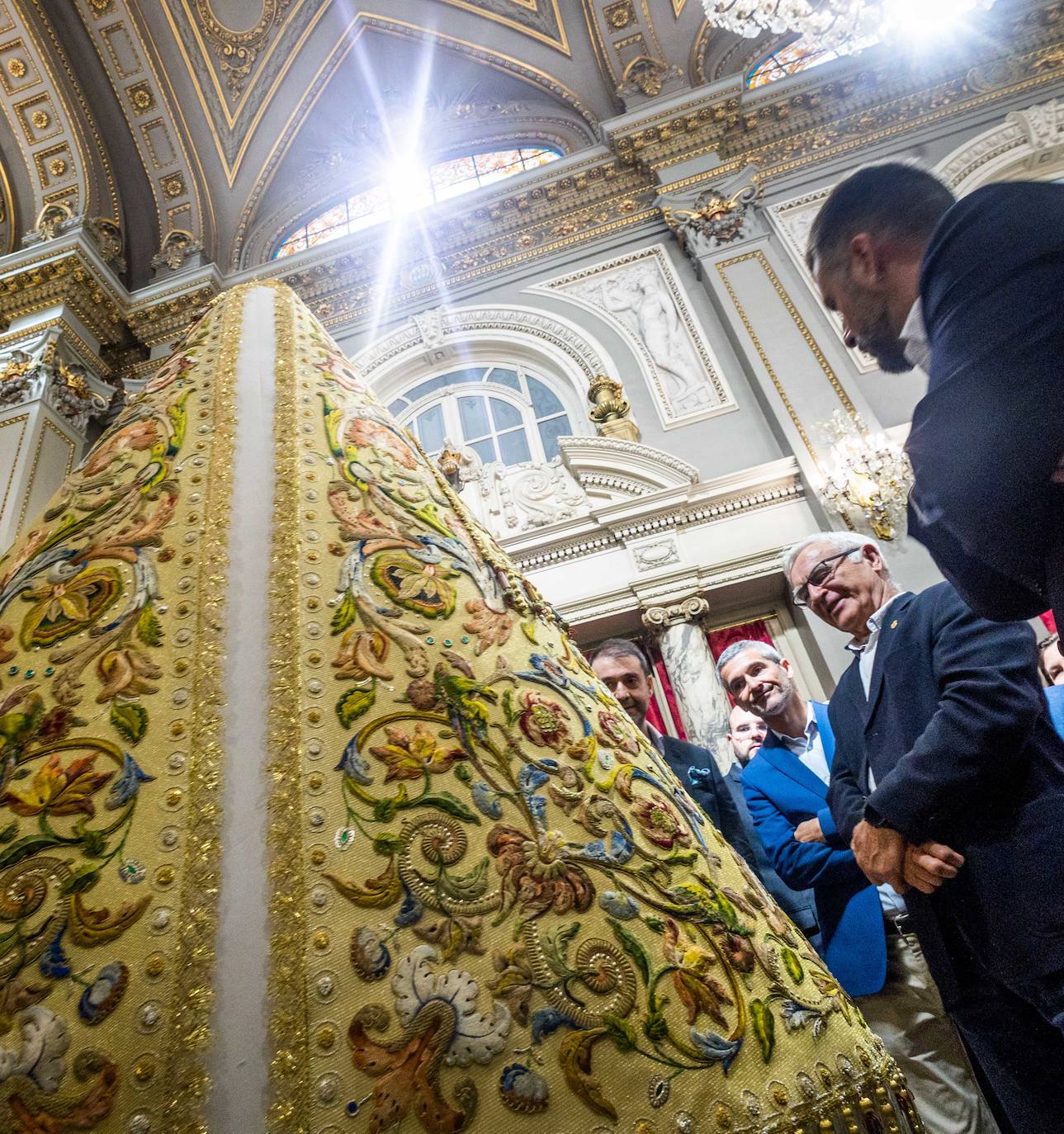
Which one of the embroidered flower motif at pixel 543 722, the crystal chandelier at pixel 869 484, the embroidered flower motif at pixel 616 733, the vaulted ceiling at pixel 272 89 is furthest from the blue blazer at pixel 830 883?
the vaulted ceiling at pixel 272 89

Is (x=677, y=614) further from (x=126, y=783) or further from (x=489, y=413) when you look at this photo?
(x=126, y=783)

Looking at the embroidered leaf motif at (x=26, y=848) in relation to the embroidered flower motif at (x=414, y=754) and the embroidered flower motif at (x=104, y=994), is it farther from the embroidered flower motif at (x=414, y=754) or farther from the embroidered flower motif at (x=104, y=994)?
the embroidered flower motif at (x=414, y=754)

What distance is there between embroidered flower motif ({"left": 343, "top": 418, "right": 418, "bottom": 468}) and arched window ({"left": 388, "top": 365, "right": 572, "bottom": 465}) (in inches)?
192

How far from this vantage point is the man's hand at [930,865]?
1.19m

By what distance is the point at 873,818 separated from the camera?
1.28 meters

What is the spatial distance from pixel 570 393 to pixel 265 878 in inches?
229

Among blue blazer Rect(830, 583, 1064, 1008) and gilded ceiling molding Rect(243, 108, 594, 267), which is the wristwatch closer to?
blue blazer Rect(830, 583, 1064, 1008)

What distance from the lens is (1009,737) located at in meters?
1.15

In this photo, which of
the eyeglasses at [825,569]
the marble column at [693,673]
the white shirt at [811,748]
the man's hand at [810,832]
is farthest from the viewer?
the marble column at [693,673]

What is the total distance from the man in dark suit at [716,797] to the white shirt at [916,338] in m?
0.96

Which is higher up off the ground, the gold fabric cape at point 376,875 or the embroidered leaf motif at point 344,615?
the embroidered leaf motif at point 344,615

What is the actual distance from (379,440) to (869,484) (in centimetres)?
416

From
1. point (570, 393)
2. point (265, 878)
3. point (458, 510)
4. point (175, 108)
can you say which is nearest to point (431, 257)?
point (570, 393)

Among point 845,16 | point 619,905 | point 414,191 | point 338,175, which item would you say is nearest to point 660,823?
point 619,905
